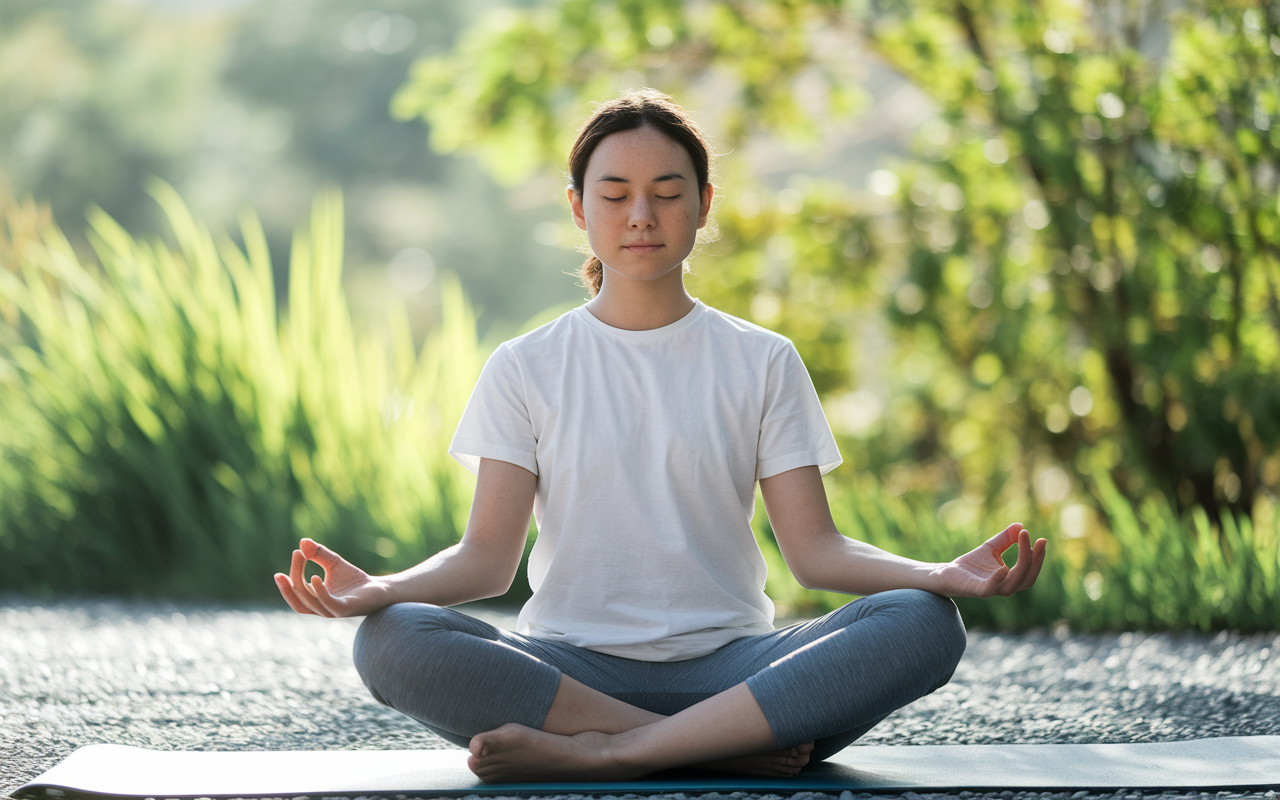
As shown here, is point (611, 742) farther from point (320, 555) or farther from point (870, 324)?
point (870, 324)

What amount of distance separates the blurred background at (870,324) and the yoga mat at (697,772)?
4.53 feet

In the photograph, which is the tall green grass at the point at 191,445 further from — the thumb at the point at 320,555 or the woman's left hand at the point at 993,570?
the woman's left hand at the point at 993,570

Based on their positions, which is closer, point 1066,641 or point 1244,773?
point 1244,773

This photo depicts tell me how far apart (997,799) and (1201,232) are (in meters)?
2.86

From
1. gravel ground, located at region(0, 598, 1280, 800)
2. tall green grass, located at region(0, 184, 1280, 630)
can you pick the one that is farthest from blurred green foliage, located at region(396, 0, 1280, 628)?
gravel ground, located at region(0, 598, 1280, 800)

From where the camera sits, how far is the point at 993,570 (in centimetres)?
161

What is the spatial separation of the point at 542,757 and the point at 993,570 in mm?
671

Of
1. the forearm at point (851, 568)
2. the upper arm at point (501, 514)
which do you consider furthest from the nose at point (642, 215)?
the forearm at point (851, 568)

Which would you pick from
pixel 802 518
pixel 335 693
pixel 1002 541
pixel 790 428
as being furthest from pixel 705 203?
pixel 335 693

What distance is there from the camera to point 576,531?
5.66 ft

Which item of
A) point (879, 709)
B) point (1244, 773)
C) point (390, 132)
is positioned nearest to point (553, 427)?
point (879, 709)

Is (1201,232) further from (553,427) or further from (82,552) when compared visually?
(82,552)

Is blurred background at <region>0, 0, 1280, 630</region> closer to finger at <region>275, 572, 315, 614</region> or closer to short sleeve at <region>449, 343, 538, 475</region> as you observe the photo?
short sleeve at <region>449, 343, 538, 475</region>

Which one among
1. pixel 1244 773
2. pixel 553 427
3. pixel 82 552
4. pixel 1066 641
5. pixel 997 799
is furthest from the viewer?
pixel 82 552
